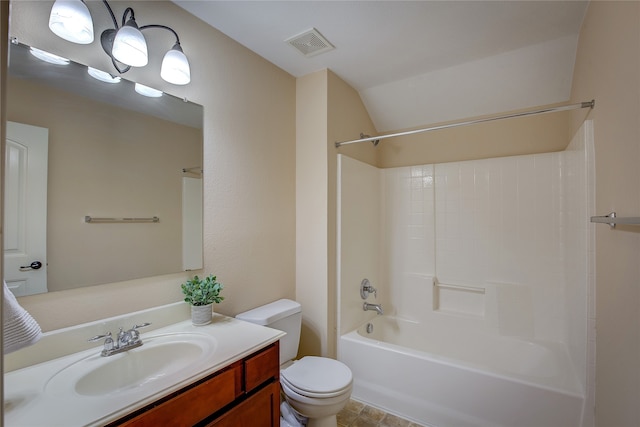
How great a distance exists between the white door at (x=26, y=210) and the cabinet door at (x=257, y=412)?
88 cm

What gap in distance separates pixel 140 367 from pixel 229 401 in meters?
0.43

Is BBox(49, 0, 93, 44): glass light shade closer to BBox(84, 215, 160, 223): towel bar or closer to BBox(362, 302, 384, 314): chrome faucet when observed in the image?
BBox(84, 215, 160, 223): towel bar

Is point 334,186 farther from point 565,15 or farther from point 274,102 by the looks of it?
point 565,15

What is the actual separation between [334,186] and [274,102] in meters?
0.78

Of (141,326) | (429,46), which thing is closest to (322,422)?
(141,326)

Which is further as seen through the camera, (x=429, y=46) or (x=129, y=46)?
(x=429, y=46)

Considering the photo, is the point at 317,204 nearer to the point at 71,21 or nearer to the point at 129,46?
the point at 129,46

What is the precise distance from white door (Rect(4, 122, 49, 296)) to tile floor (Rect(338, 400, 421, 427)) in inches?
74.9

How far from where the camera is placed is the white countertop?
0.83 meters

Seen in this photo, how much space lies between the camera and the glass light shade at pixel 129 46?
128cm

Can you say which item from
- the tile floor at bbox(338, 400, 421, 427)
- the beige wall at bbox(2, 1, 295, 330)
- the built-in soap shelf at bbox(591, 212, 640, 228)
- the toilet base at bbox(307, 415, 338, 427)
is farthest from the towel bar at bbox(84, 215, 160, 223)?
the built-in soap shelf at bbox(591, 212, 640, 228)

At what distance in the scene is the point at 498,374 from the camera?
1.77m

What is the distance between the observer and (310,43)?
198 centimetres

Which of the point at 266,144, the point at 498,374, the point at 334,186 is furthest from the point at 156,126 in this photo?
the point at 498,374
